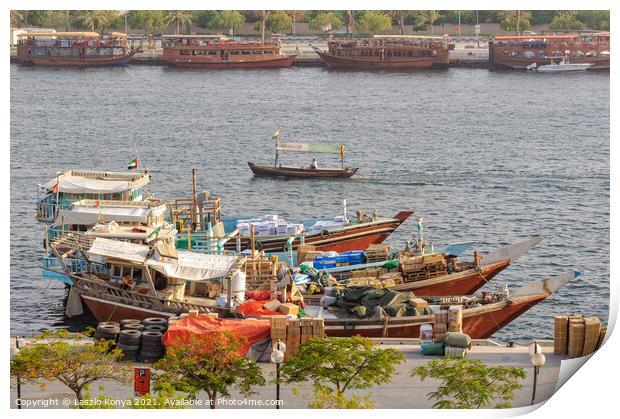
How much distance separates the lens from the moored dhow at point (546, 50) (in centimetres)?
11544

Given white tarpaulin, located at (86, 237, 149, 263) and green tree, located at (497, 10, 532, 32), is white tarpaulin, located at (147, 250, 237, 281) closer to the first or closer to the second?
white tarpaulin, located at (86, 237, 149, 263)

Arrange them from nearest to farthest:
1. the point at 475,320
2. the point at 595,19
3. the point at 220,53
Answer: the point at 475,320, the point at 595,19, the point at 220,53

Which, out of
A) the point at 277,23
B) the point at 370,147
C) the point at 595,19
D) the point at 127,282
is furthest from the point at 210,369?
the point at 595,19

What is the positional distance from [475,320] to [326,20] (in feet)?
232

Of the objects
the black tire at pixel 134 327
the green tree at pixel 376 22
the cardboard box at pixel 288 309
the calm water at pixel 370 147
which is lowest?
the calm water at pixel 370 147

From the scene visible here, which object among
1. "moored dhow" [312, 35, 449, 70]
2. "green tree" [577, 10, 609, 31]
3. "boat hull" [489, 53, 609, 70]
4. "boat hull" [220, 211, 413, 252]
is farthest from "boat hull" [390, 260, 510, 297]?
"boat hull" [489, 53, 609, 70]

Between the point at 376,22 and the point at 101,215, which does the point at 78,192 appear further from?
the point at 376,22

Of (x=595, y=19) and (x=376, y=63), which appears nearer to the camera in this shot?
(x=595, y=19)

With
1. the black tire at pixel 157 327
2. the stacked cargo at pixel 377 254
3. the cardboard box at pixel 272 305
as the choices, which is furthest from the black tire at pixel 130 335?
the stacked cargo at pixel 377 254

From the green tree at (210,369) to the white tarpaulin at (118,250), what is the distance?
918cm

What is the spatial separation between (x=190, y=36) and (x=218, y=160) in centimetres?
4373

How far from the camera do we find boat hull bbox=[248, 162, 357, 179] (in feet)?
256

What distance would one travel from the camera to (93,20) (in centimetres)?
11912

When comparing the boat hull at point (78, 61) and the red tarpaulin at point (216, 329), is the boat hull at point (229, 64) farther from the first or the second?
the red tarpaulin at point (216, 329)
